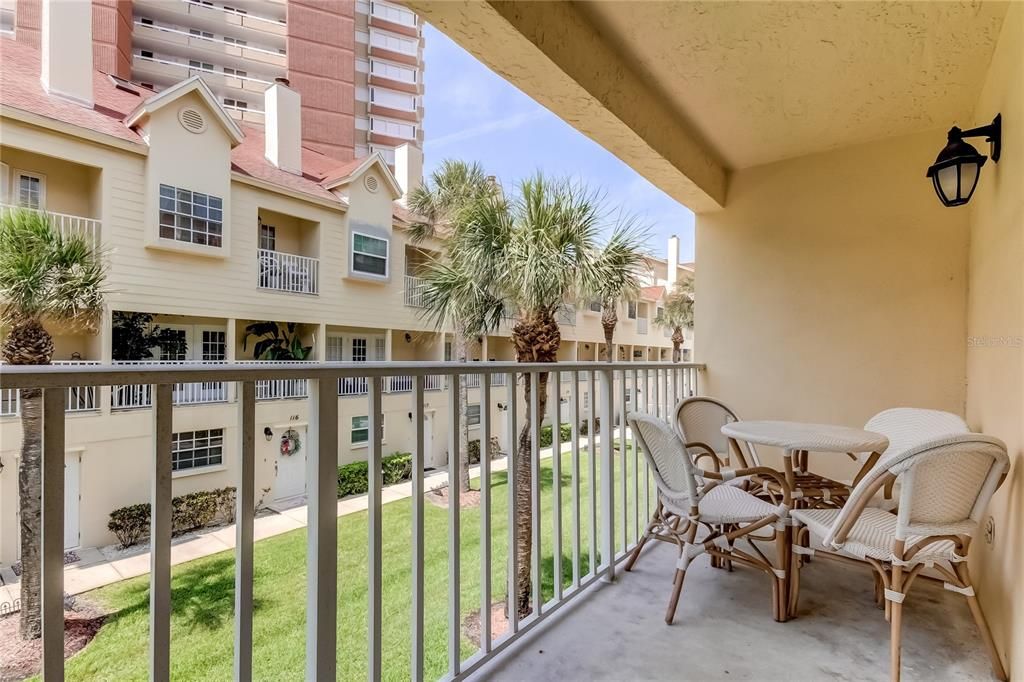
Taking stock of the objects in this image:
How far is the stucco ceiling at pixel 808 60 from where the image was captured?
5.95 ft

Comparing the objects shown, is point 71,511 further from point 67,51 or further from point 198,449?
Result: point 67,51

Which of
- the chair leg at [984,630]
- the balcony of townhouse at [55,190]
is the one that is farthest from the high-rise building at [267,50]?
the chair leg at [984,630]

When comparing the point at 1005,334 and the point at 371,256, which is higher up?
the point at 371,256

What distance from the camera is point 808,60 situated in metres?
2.09

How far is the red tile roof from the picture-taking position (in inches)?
83.8

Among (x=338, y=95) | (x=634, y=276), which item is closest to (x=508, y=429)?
(x=338, y=95)

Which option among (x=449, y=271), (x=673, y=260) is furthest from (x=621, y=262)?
(x=673, y=260)

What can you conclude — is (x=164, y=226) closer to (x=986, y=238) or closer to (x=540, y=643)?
(x=540, y=643)

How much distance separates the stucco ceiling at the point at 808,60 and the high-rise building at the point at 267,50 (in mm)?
1597

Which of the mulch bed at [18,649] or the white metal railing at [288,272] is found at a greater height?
the white metal railing at [288,272]

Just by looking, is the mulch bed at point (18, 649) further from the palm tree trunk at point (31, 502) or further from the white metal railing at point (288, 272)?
the white metal railing at point (288, 272)

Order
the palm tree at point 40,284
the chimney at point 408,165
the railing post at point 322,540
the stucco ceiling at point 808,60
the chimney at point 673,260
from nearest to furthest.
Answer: the railing post at point 322,540 < the palm tree at point 40,284 < the stucco ceiling at point 808,60 < the chimney at point 408,165 < the chimney at point 673,260

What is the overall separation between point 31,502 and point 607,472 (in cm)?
202

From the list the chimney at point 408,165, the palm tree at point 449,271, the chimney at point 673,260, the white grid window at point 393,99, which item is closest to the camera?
the white grid window at point 393,99
